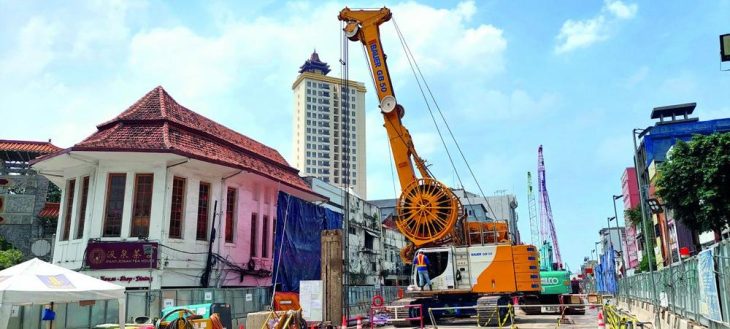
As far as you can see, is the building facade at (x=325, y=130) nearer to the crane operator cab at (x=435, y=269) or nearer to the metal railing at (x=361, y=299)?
the metal railing at (x=361, y=299)

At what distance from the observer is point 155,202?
23.1 m

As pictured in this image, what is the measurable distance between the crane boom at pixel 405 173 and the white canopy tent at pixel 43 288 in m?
12.1

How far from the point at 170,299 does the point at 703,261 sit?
55.9ft

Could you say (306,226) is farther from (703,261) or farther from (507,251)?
(703,261)

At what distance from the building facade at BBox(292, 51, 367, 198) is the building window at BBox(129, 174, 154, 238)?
11722 cm

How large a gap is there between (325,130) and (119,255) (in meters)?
125

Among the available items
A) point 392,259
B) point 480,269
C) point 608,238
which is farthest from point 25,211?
point 608,238

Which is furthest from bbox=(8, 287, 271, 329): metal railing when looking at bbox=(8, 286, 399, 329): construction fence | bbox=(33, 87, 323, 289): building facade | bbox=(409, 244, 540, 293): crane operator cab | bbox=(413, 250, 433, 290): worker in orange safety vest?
bbox=(413, 250, 433, 290): worker in orange safety vest

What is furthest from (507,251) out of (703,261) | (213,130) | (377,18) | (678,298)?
(213,130)

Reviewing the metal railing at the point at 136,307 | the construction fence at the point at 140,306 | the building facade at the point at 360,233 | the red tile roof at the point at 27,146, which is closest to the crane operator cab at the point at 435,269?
the construction fence at the point at 140,306

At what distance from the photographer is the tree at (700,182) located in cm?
2714

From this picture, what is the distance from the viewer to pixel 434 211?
2203 centimetres

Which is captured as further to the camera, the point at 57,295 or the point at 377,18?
the point at 377,18

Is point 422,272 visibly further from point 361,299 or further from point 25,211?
point 25,211
